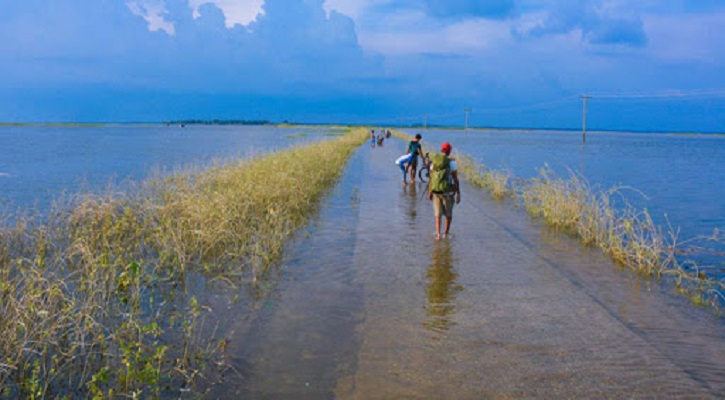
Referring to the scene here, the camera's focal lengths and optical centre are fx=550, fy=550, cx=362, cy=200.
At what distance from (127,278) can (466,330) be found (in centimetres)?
415

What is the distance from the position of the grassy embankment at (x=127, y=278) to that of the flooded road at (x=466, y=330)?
24.9 inches

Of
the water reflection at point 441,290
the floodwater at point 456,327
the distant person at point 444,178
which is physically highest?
the distant person at point 444,178

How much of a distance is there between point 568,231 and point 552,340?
23.7 ft

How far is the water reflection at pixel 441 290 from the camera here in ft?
21.4

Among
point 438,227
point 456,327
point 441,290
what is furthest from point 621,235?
point 456,327

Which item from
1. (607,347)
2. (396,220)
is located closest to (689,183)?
(396,220)

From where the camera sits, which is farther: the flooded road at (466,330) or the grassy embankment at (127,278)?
the flooded road at (466,330)

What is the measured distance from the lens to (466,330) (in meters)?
6.26

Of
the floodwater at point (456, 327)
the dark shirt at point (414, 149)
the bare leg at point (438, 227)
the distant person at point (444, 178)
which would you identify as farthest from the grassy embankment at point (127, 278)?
the dark shirt at point (414, 149)

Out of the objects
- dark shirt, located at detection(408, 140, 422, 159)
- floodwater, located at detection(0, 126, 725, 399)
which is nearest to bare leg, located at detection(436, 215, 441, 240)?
floodwater, located at detection(0, 126, 725, 399)

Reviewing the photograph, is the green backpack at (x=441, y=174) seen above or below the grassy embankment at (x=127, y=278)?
above

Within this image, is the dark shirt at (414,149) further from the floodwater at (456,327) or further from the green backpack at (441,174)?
the green backpack at (441,174)

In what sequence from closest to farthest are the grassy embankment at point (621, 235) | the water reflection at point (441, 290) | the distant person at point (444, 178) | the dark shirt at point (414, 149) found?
the water reflection at point (441, 290) < the grassy embankment at point (621, 235) < the distant person at point (444, 178) < the dark shirt at point (414, 149)

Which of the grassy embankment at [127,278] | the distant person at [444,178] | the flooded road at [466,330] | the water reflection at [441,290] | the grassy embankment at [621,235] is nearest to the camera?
the grassy embankment at [127,278]
